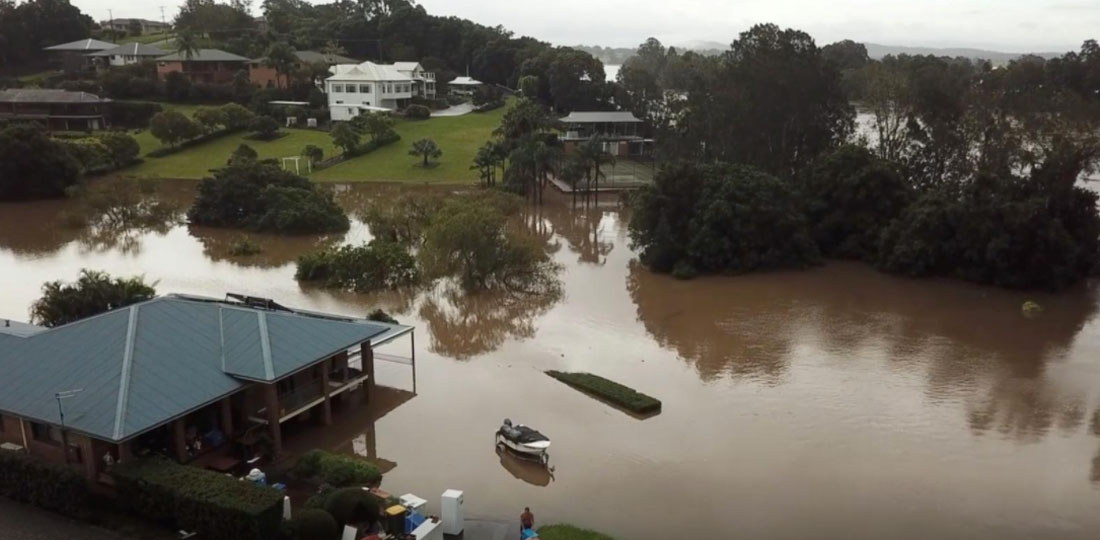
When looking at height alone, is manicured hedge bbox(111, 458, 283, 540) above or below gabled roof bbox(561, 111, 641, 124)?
below

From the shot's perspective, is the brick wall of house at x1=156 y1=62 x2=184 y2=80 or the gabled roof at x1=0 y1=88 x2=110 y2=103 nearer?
the gabled roof at x1=0 y1=88 x2=110 y2=103

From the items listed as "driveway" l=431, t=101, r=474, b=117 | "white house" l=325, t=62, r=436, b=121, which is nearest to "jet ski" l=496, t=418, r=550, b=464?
"white house" l=325, t=62, r=436, b=121

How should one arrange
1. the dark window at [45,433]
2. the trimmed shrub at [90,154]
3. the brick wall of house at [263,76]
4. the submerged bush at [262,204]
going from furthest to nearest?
the brick wall of house at [263,76] → the trimmed shrub at [90,154] → the submerged bush at [262,204] → the dark window at [45,433]

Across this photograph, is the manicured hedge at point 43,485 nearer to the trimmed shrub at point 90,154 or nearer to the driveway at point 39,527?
the driveway at point 39,527

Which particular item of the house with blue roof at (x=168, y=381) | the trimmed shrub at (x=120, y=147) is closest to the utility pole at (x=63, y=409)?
the house with blue roof at (x=168, y=381)

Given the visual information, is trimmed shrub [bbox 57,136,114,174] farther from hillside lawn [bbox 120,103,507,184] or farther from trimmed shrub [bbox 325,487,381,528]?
trimmed shrub [bbox 325,487,381,528]

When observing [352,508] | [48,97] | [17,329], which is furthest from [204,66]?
→ [352,508]
